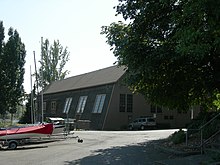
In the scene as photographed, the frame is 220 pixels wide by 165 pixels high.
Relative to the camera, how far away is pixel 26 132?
21.6 metres

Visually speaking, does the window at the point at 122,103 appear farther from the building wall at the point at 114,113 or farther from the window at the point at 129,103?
the window at the point at 129,103

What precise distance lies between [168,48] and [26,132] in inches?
448

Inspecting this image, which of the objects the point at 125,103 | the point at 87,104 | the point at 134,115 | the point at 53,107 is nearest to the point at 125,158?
the point at 125,103

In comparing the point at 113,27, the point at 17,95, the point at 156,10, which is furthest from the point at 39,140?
the point at 17,95

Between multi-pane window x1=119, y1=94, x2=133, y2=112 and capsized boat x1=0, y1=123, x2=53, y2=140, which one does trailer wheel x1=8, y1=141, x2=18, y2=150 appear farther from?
multi-pane window x1=119, y1=94, x2=133, y2=112

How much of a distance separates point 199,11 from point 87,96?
42782mm

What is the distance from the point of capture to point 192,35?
31.8 feet

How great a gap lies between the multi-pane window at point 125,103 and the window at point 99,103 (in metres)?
2.50

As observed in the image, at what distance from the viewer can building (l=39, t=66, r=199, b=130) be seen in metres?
46.2

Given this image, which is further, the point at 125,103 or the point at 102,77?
the point at 102,77

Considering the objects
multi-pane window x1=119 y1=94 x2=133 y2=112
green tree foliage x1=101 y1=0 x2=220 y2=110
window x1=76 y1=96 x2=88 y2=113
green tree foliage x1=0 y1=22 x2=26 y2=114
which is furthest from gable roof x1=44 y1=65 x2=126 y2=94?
green tree foliage x1=101 y1=0 x2=220 y2=110

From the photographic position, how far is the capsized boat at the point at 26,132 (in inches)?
827

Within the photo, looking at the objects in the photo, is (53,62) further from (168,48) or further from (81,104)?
(168,48)

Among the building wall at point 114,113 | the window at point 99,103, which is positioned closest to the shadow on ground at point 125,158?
the building wall at point 114,113
